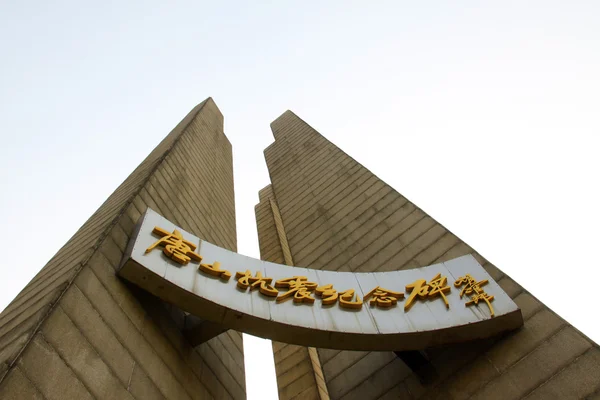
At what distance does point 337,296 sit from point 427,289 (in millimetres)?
2199

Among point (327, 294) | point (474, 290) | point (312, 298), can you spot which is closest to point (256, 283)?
point (312, 298)

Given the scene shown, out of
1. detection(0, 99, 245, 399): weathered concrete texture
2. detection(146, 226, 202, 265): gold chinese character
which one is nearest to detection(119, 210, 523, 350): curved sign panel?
detection(146, 226, 202, 265): gold chinese character

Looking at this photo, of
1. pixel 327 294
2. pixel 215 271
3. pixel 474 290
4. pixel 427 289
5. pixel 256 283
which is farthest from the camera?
pixel 427 289

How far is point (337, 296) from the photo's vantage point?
9.12 metres

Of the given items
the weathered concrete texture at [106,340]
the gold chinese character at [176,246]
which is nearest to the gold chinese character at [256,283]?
the gold chinese character at [176,246]

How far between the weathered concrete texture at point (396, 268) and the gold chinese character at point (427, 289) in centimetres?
131

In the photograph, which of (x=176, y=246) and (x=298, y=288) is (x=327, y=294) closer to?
(x=298, y=288)

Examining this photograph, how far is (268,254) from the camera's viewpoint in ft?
84.7

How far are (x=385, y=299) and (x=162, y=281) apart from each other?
4.77 m

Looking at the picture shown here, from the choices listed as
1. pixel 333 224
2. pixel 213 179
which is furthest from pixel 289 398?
pixel 213 179

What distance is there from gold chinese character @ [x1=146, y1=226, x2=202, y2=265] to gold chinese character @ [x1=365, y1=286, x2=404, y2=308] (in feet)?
12.8

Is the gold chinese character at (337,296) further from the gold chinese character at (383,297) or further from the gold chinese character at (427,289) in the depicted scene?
the gold chinese character at (427,289)

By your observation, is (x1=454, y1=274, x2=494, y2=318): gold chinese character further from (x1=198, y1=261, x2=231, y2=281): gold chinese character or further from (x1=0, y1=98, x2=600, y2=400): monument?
(x1=198, y1=261, x2=231, y2=281): gold chinese character

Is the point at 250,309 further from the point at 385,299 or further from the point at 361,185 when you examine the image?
the point at 361,185
